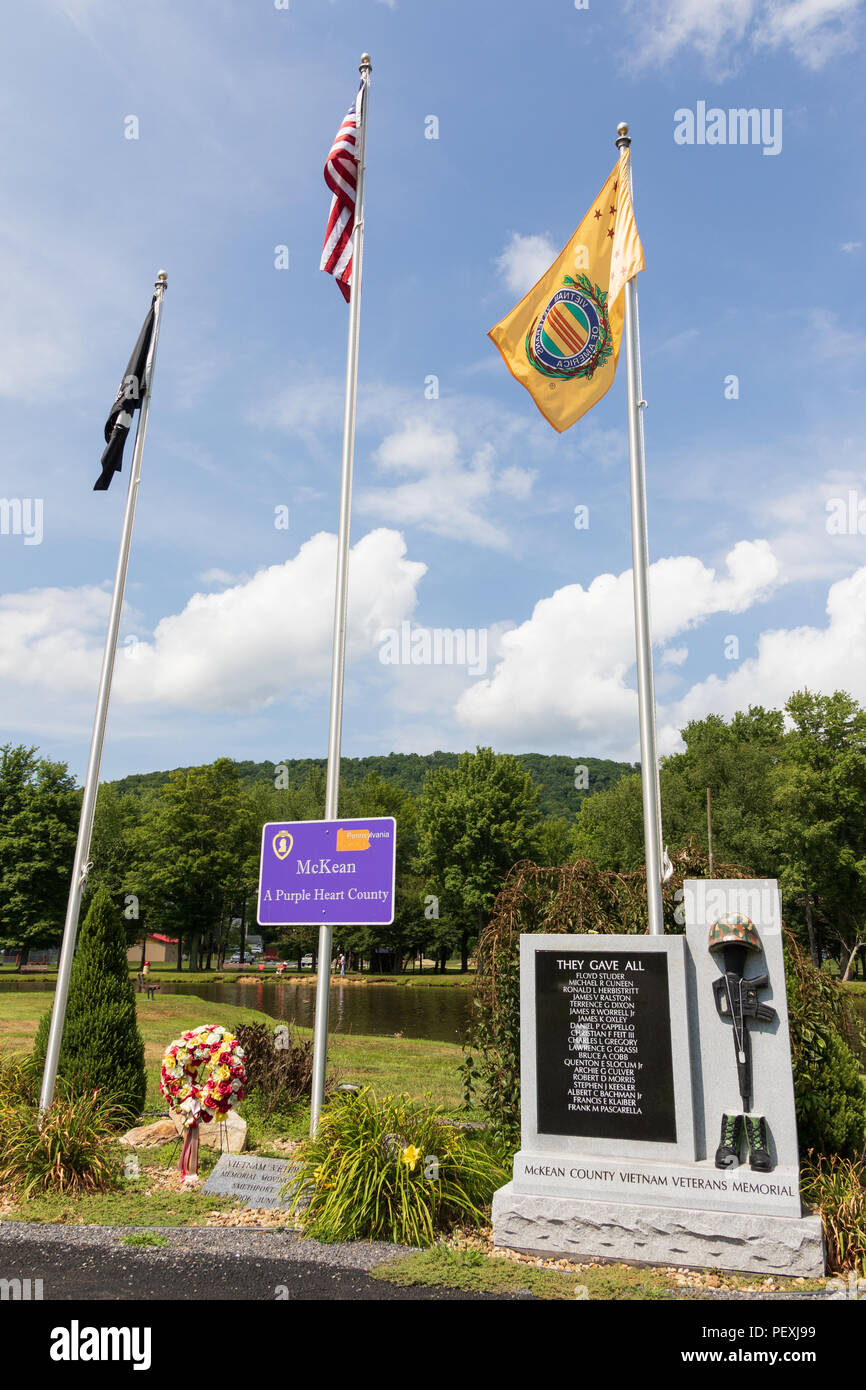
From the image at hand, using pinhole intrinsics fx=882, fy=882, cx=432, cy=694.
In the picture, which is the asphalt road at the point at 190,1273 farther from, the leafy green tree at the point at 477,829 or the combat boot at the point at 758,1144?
the leafy green tree at the point at 477,829

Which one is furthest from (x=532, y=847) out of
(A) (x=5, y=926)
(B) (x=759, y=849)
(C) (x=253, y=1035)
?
(C) (x=253, y=1035)

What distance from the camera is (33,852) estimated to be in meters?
49.7

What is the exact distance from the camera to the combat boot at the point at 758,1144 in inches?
258

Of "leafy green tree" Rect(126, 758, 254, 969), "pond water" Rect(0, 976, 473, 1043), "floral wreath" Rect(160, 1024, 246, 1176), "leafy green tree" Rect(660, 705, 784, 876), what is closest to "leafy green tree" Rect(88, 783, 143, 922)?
"leafy green tree" Rect(126, 758, 254, 969)

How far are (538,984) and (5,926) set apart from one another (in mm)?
49162

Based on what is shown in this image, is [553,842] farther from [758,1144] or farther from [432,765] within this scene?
[758,1144]

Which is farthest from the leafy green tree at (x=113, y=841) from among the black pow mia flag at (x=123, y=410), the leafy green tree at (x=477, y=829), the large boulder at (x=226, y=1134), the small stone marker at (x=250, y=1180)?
the small stone marker at (x=250, y=1180)

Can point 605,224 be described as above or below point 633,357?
above

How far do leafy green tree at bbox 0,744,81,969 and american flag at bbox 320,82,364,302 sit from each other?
46.0m

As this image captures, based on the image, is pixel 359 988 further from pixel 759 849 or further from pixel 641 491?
pixel 641 491

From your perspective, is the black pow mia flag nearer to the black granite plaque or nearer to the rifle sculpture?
the black granite plaque

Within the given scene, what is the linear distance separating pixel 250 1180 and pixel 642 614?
20.4 feet

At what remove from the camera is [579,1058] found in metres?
7.37

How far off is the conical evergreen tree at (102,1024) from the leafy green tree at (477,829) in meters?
44.7
